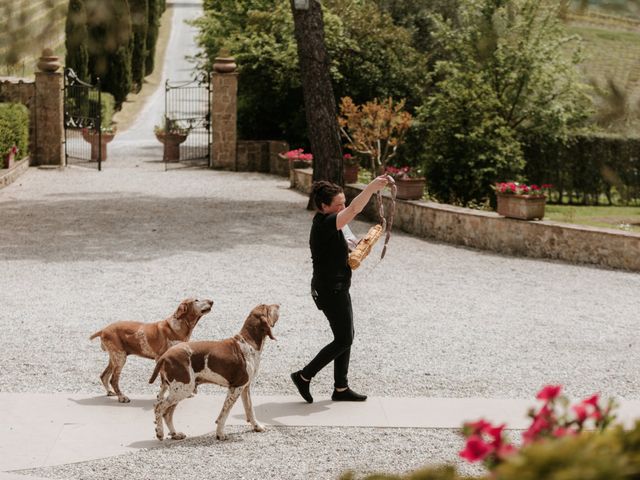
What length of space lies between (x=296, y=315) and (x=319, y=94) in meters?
8.60

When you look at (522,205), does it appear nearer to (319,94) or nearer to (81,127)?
(319,94)

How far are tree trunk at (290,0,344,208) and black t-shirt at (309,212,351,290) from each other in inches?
432

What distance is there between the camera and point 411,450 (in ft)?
20.1

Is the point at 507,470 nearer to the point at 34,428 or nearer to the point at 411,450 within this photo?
the point at 411,450

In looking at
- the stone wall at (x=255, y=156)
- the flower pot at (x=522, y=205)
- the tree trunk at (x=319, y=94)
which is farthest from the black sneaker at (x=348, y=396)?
the stone wall at (x=255, y=156)

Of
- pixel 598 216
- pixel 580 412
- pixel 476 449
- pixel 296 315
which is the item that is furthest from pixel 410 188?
pixel 476 449

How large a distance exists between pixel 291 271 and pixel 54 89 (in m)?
14.9

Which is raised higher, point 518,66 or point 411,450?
point 518,66

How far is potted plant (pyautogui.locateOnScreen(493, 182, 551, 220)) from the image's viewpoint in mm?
14625

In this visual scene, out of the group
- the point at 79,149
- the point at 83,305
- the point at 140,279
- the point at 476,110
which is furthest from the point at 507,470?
the point at 79,149

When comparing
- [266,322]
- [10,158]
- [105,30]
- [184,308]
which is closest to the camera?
[105,30]

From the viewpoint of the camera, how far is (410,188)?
56.0ft

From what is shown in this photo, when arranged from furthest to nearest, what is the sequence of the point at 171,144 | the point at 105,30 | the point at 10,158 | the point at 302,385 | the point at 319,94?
the point at 171,144 → the point at 10,158 → the point at 319,94 → the point at 302,385 → the point at 105,30

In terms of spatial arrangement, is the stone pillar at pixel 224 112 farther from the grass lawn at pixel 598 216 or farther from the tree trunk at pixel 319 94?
the grass lawn at pixel 598 216
